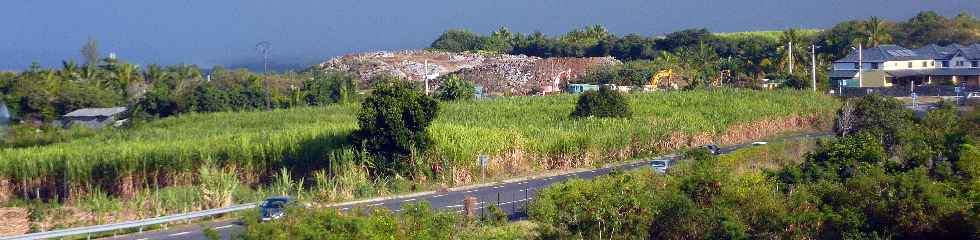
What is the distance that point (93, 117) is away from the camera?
69000 millimetres

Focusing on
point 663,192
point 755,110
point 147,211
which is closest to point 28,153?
point 147,211

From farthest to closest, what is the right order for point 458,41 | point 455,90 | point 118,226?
point 458,41, point 455,90, point 118,226

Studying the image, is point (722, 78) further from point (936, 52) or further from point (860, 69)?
point (936, 52)

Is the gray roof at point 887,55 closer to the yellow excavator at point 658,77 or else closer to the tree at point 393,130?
the yellow excavator at point 658,77

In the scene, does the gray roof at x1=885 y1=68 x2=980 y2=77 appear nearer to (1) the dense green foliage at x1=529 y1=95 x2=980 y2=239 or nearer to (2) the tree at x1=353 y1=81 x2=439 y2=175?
(2) the tree at x1=353 y1=81 x2=439 y2=175

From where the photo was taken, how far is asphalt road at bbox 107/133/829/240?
26.2 meters

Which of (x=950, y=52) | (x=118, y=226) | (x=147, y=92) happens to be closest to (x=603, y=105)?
(x=118, y=226)

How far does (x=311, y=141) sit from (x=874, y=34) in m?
71.7

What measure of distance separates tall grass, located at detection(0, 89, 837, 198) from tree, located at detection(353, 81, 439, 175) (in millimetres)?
827

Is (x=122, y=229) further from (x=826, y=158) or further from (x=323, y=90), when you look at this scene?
(x=323, y=90)

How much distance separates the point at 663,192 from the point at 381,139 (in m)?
17.0

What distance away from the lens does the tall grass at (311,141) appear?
35.3m

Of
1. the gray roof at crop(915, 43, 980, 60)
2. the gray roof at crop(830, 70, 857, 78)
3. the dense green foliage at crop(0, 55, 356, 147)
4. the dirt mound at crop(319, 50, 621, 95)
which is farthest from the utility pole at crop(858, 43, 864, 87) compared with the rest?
the dense green foliage at crop(0, 55, 356, 147)

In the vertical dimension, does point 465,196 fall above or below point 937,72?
below
